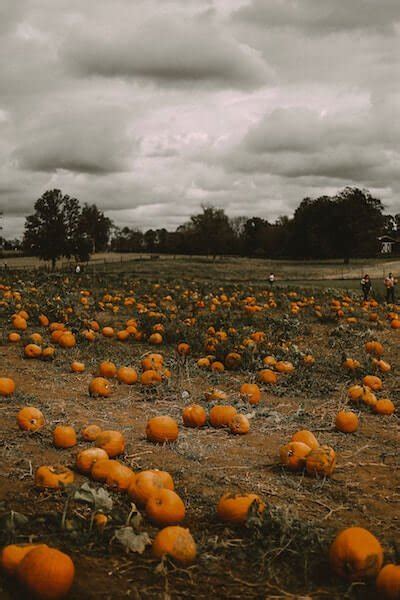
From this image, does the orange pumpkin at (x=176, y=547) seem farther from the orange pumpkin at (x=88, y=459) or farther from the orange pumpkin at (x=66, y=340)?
the orange pumpkin at (x=66, y=340)

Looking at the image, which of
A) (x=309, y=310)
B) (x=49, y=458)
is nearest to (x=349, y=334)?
(x=309, y=310)

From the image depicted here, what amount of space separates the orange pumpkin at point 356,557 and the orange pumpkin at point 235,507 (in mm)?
650

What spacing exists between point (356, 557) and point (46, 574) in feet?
5.88

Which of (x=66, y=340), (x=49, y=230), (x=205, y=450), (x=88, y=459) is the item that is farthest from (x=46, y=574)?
(x=49, y=230)

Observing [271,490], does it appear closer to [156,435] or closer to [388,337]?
[156,435]

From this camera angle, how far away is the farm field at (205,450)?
3.28m

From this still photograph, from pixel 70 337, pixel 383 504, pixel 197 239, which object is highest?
pixel 197 239

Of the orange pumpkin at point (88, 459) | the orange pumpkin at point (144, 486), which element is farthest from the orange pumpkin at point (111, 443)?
the orange pumpkin at point (144, 486)

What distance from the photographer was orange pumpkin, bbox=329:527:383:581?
3.16m

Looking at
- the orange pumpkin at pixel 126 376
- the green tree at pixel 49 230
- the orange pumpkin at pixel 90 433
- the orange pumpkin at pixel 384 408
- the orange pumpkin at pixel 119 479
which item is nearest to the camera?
the orange pumpkin at pixel 119 479

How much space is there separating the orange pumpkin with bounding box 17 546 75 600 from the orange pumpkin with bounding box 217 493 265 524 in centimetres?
124

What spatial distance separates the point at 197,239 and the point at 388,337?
9103 cm

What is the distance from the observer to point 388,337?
1365 cm

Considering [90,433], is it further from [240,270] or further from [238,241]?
[238,241]
